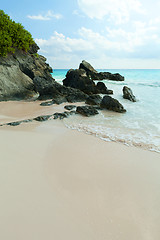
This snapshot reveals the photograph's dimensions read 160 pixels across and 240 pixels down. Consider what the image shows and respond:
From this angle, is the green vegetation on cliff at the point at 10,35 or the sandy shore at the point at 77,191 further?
the green vegetation on cliff at the point at 10,35

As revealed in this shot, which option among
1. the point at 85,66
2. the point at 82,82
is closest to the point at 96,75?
the point at 85,66

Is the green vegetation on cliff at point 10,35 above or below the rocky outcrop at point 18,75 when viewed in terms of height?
above

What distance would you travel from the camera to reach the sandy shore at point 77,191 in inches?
59.8

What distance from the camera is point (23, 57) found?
11.7 metres

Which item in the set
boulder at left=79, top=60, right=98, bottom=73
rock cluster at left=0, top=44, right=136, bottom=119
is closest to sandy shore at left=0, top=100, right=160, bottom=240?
rock cluster at left=0, top=44, right=136, bottom=119

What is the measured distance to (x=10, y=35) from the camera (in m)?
10.2

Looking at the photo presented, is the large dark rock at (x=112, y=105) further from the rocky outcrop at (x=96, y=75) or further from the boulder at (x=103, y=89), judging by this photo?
the rocky outcrop at (x=96, y=75)

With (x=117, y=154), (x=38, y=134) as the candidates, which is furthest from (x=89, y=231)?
(x=38, y=134)

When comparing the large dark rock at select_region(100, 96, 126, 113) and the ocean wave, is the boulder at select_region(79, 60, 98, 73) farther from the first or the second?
the ocean wave

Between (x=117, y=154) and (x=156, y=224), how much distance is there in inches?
64.6

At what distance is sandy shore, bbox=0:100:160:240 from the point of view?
1.52 metres

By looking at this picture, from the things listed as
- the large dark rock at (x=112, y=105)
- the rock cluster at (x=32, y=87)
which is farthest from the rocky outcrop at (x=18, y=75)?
the large dark rock at (x=112, y=105)

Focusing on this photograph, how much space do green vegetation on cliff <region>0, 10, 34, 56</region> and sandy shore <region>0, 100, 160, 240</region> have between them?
9007mm

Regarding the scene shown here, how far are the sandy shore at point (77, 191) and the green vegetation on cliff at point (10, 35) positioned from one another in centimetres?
901
